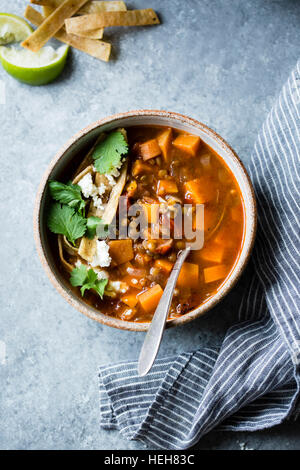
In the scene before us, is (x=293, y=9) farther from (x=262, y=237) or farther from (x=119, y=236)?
(x=119, y=236)

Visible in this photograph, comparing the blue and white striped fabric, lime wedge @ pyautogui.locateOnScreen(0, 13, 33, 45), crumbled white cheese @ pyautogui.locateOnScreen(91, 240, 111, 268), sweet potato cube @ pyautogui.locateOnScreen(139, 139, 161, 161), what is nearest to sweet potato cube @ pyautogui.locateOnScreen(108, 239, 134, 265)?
crumbled white cheese @ pyautogui.locateOnScreen(91, 240, 111, 268)

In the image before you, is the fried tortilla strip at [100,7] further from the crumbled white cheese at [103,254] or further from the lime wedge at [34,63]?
the crumbled white cheese at [103,254]

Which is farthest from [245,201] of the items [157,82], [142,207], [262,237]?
[157,82]

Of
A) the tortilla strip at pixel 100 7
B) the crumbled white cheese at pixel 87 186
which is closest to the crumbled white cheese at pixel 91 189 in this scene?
the crumbled white cheese at pixel 87 186

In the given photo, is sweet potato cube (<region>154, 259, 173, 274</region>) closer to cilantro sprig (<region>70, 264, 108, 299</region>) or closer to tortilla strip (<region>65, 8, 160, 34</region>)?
cilantro sprig (<region>70, 264, 108, 299</region>)

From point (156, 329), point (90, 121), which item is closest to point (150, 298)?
point (156, 329)

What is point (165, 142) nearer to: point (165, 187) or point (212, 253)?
point (165, 187)
